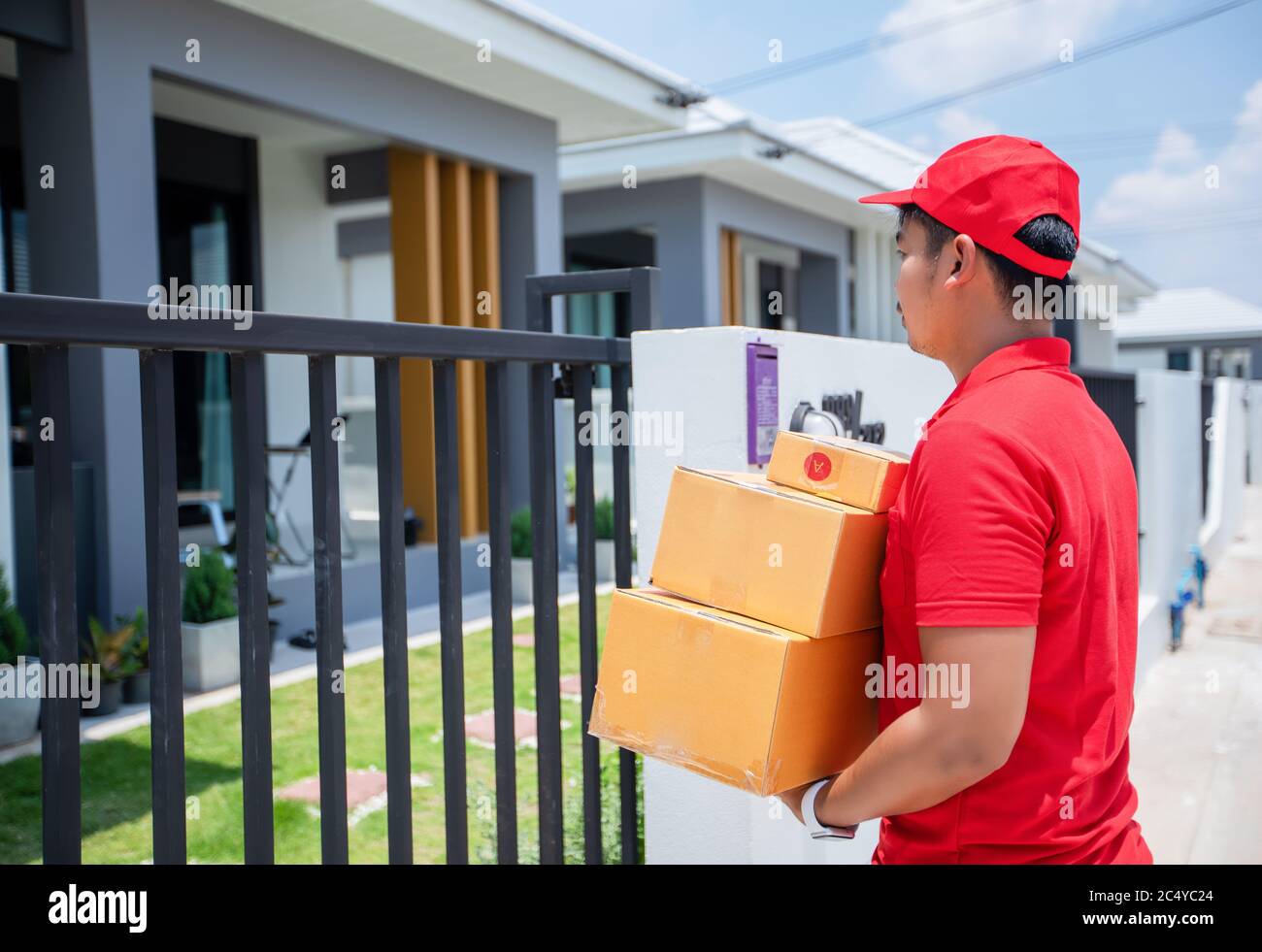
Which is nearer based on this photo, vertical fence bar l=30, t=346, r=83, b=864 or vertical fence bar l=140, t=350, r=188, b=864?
vertical fence bar l=30, t=346, r=83, b=864

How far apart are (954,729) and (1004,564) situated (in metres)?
0.22

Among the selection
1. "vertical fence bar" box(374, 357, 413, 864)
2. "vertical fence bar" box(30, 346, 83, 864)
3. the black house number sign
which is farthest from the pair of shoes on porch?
"vertical fence bar" box(30, 346, 83, 864)

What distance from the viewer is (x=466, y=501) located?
9.15 metres

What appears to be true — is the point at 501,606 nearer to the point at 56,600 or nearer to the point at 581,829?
the point at 56,600

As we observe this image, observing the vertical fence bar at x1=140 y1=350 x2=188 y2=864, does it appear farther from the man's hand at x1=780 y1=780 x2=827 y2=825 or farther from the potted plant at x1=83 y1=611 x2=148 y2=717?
the potted plant at x1=83 y1=611 x2=148 y2=717

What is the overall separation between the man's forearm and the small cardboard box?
1.14 feet

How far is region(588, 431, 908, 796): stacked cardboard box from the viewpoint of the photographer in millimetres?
1594

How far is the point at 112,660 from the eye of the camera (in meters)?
5.69

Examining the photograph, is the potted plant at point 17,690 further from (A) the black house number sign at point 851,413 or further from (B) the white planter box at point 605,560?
(B) the white planter box at point 605,560

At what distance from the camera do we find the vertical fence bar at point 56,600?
1468 millimetres

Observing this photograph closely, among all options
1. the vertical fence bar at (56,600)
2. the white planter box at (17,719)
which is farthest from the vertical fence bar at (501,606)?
the white planter box at (17,719)

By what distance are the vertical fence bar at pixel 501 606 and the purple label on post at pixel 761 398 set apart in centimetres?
61

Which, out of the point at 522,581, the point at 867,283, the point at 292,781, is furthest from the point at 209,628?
the point at 867,283

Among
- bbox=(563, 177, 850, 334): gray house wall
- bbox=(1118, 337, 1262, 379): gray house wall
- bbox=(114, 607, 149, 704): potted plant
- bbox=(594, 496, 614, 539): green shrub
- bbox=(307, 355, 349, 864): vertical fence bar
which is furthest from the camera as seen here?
bbox=(1118, 337, 1262, 379): gray house wall
